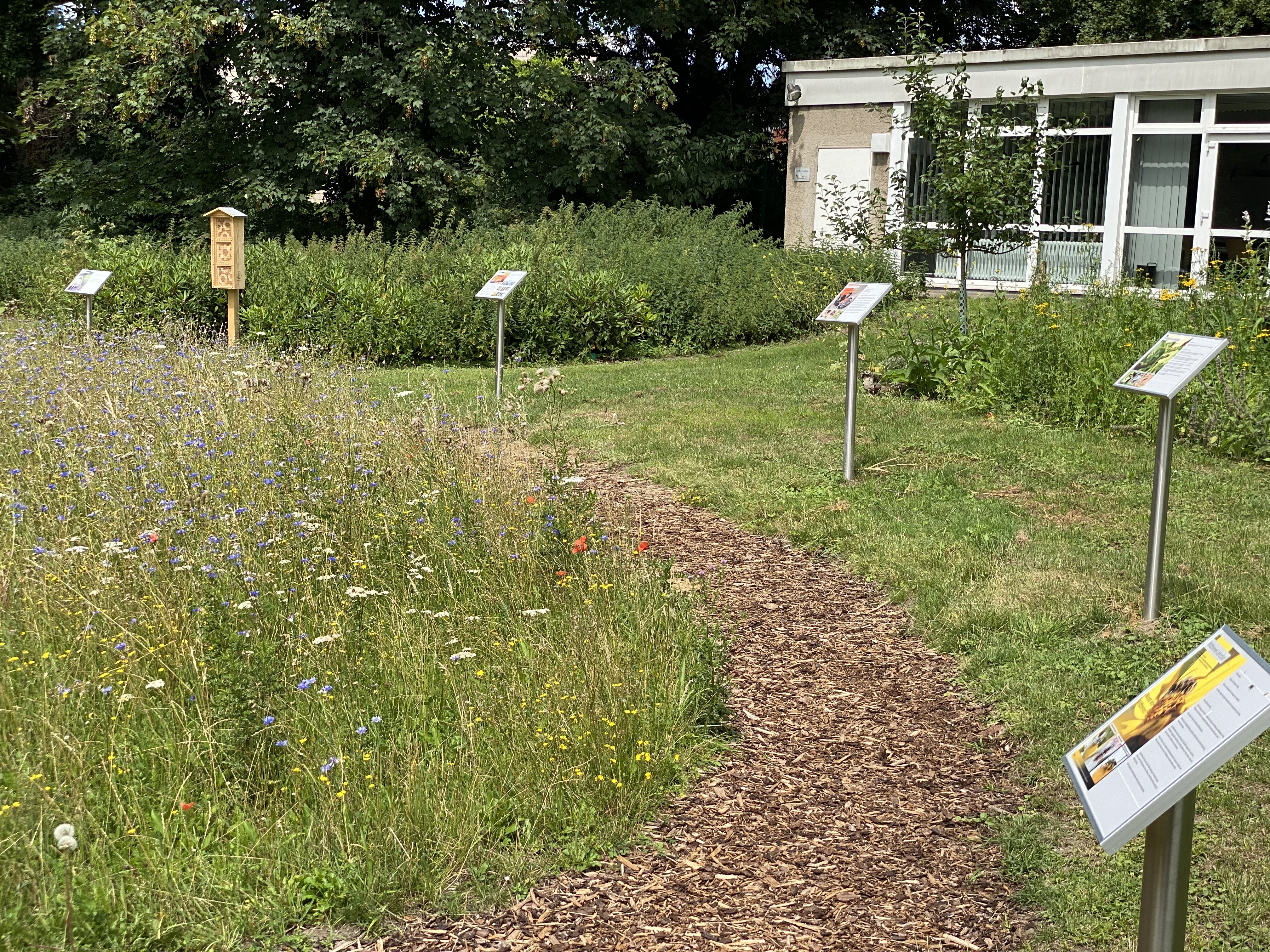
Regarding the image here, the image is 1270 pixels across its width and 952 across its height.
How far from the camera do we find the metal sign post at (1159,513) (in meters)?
5.33

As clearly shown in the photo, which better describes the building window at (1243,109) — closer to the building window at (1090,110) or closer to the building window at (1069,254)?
the building window at (1090,110)

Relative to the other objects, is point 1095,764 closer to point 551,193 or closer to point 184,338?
point 184,338

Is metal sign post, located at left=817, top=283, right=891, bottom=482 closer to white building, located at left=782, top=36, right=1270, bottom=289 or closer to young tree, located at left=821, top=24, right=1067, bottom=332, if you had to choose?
young tree, located at left=821, top=24, right=1067, bottom=332

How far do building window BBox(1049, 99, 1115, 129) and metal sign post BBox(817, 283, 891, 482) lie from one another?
12598 mm

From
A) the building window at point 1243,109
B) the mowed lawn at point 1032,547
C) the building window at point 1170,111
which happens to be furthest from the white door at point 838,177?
the mowed lawn at point 1032,547

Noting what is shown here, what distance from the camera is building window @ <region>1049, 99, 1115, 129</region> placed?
19.1m

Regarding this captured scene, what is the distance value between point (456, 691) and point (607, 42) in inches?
956

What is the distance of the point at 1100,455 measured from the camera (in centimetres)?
858

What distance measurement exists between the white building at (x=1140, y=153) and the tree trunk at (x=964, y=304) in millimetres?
6653

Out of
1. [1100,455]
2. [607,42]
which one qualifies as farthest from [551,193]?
[1100,455]

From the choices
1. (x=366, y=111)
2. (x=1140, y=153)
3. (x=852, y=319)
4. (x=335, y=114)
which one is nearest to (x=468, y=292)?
(x=852, y=319)

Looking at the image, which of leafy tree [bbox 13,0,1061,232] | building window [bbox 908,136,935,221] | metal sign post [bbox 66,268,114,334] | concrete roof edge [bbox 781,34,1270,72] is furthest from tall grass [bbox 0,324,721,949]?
building window [bbox 908,136,935,221]

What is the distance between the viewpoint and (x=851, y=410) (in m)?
7.99

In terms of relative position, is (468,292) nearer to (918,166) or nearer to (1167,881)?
(918,166)
